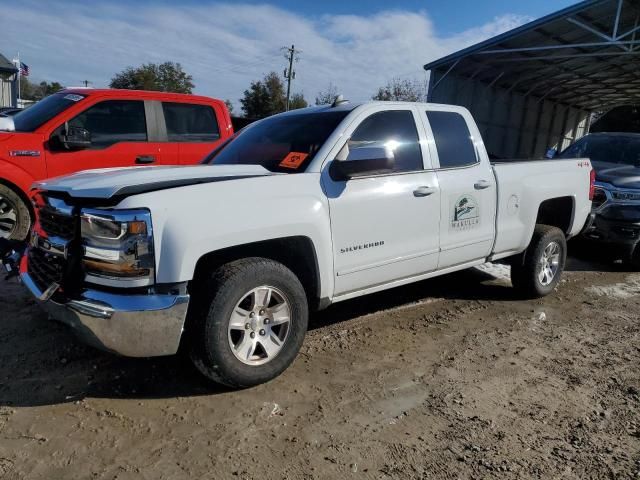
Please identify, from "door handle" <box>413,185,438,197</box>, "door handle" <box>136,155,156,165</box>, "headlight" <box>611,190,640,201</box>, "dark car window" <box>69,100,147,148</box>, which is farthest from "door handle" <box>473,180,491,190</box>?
"dark car window" <box>69,100,147,148</box>

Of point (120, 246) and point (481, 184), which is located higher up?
point (481, 184)

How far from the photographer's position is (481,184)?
4.47m

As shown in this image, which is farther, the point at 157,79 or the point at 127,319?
the point at 157,79

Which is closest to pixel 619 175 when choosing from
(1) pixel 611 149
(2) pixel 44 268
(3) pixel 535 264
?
(1) pixel 611 149

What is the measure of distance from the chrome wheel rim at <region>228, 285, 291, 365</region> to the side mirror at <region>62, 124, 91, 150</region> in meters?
3.86

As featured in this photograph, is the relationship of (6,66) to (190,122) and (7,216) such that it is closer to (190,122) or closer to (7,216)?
(190,122)

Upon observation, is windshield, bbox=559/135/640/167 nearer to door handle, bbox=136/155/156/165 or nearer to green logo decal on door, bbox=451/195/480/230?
green logo decal on door, bbox=451/195/480/230

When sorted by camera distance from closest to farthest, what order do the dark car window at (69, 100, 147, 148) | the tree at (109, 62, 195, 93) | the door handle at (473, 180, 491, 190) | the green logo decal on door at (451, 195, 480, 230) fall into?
the green logo decal on door at (451, 195, 480, 230) → the door handle at (473, 180, 491, 190) → the dark car window at (69, 100, 147, 148) → the tree at (109, 62, 195, 93)

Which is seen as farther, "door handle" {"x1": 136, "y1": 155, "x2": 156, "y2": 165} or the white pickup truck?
"door handle" {"x1": 136, "y1": 155, "x2": 156, "y2": 165}

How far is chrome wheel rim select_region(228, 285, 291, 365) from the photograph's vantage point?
10.2 feet

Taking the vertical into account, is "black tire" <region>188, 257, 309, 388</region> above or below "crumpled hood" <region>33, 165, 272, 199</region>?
below

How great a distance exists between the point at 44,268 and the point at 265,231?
1370 mm

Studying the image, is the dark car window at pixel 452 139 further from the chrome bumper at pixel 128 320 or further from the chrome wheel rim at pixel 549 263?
the chrome bumper at pixel 128 320

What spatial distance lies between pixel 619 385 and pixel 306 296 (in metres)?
2.22
